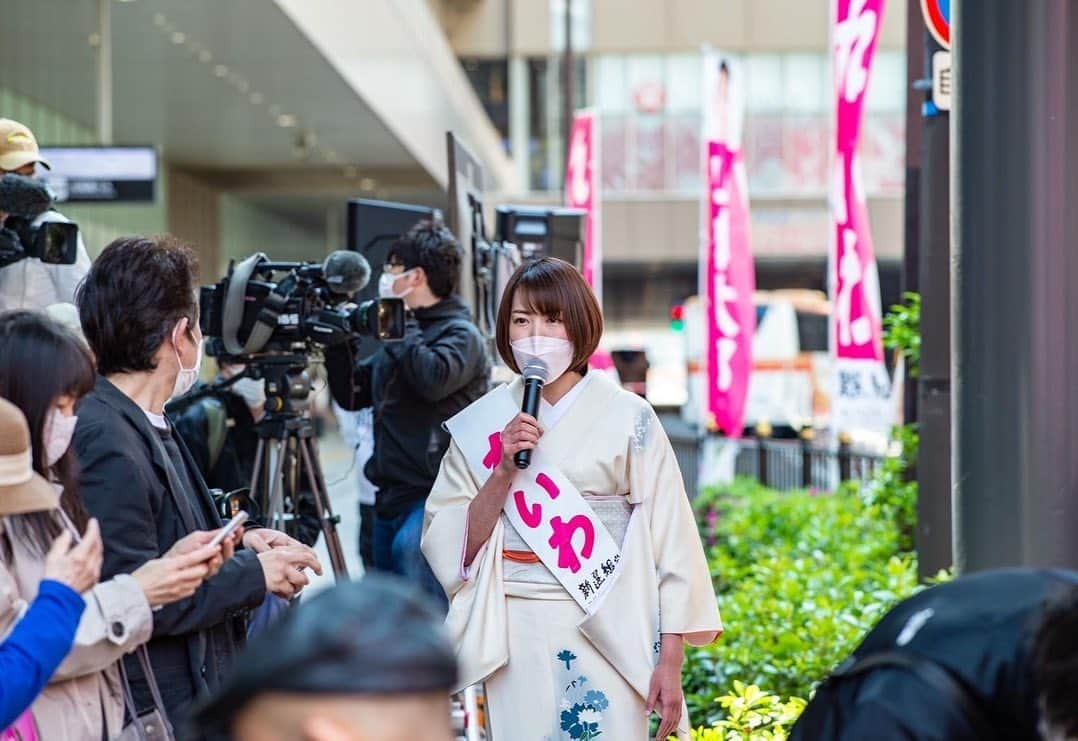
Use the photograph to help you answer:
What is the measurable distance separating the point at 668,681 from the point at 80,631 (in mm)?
1607

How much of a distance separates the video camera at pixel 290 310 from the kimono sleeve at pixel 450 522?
1.26 m

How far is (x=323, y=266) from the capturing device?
5.00m

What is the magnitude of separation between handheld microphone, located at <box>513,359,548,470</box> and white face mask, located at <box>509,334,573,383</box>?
15 mm

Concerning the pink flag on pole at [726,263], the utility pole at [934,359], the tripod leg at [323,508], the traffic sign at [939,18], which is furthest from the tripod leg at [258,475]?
the pink flag on pole at [726,263]

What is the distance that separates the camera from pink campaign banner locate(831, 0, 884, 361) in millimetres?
7980

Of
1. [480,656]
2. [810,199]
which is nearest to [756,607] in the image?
[480,656]

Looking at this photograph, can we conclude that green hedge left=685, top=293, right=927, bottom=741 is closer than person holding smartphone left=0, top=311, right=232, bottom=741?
No

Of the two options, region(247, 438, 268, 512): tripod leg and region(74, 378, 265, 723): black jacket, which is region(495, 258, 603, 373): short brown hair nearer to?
region(74, 378, 265, 723): black jacket

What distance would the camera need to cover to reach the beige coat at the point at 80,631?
7.73 feet

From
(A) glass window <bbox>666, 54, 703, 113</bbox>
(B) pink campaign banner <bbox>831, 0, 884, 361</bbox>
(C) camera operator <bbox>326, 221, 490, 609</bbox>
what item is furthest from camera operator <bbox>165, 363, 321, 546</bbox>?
(A) glass window <bbox>666, 54, 703, 113</bbox>

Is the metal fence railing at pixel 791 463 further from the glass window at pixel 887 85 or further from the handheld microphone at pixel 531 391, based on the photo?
the glass window at pixel 887 85

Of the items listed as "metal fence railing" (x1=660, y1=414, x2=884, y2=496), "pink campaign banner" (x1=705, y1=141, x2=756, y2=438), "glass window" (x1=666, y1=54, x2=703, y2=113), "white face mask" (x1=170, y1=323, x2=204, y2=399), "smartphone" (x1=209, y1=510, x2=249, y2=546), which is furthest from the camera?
"glass window" (x1=666, y1=54, x2=703, y2=113)

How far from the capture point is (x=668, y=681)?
353cm

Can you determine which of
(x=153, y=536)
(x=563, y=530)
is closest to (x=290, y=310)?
(x=563, y=530)
